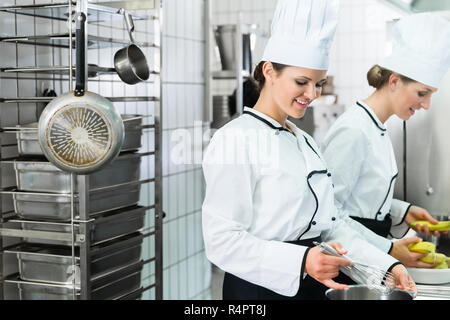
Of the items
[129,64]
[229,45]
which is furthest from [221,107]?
[129,64]

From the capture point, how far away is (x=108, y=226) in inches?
50.6

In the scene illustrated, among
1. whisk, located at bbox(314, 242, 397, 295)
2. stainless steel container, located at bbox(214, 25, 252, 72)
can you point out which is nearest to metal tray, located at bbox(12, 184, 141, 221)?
whisk, located at bbox(314, 242, 397, 295)

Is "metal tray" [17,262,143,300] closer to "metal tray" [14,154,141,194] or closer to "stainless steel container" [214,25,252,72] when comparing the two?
"metal tray" [14,154,141,194]

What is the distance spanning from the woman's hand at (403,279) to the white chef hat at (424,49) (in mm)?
327

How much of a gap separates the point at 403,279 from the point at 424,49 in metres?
0.40

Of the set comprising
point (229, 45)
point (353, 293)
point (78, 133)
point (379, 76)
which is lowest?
point (353, 293)

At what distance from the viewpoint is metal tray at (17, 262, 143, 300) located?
124 centimetres

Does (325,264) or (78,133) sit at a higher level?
(78,133)

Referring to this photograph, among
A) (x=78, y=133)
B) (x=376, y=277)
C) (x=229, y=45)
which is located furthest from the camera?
(x=229, y=45)

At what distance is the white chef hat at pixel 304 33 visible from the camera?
81 cm

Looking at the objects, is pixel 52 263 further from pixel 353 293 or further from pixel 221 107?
pixel 221 107

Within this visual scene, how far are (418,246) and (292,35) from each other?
1.36 feet
